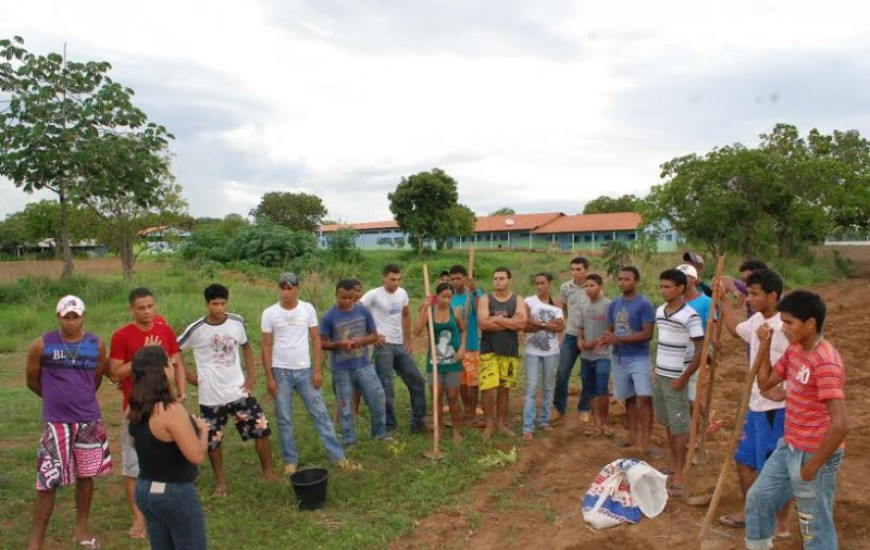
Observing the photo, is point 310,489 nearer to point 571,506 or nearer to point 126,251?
point 571,506

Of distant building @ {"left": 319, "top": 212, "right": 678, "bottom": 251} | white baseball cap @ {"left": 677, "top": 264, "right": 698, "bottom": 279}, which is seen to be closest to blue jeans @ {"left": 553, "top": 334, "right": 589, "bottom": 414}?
white baseball cap @ {"left": 677, "top": 264, "right": 698, "bottom": 279}

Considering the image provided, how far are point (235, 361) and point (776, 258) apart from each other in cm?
2507

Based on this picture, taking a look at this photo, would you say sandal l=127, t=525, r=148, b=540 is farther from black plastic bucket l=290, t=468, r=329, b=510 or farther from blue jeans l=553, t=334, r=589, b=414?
blue jeans l=553, t=334, r=589, b=414

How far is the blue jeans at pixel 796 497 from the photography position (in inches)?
129

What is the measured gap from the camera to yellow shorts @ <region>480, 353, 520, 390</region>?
21.1 feet

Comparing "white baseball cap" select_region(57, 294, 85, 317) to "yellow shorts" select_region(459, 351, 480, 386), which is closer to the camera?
"white baseball cap" select_region(57, 294, 85, 317)

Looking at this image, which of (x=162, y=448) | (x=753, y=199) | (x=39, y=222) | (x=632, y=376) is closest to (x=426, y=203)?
(x=753, y=199)

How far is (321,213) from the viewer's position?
158ft

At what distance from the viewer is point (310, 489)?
493 cm

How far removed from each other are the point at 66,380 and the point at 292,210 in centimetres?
4397

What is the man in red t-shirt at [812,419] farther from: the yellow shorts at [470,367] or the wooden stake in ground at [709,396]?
the yellow shorts at [470,367]

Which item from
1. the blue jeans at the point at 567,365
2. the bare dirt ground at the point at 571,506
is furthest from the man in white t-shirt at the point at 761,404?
the blue jeans at the point at 567,365

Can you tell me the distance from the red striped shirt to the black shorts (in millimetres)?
3781

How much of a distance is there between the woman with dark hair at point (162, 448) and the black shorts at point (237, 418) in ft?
6.20
